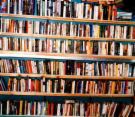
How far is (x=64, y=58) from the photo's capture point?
139 inches

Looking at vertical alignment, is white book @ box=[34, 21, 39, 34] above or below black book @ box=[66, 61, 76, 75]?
above

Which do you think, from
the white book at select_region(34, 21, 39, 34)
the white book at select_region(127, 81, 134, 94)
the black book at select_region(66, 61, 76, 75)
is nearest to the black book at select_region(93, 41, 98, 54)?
the black book at select_region(66, 61, 76, 75)

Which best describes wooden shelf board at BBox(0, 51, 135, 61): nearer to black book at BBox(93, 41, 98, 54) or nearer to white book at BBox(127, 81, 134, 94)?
black book at BBox(93, 41, 98, 54)

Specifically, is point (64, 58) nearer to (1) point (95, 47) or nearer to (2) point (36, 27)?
(1) point (95, 47)

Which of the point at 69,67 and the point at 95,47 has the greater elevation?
the point at 95,47

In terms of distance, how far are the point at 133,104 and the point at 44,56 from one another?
4.78ft

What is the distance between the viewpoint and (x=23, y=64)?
3434mm

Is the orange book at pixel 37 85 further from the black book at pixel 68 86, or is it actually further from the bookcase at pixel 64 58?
the black book at pixel 68 86

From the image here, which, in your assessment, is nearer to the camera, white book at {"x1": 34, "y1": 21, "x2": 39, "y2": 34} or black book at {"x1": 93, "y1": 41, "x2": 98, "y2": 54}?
white book at {"x1": 34, "y1": 21, "x2": 39, "y2": 34}

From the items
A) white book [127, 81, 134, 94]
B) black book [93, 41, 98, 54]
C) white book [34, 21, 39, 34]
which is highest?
white book [34, 21, 39, 34]

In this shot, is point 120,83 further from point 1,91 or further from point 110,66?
point 1,91

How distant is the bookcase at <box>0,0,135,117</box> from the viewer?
3.40m

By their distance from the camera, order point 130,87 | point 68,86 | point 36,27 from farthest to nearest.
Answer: point 130,87 → point 68,86 → point 36,27

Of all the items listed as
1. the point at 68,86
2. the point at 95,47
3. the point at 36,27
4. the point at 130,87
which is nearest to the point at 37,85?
the point at 68,86
